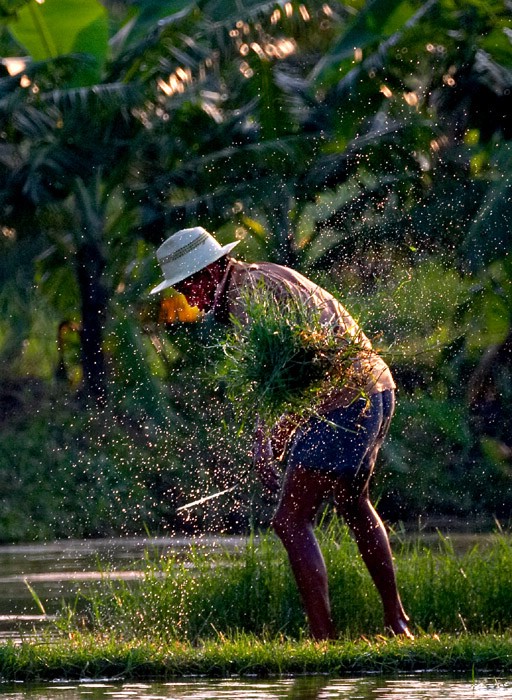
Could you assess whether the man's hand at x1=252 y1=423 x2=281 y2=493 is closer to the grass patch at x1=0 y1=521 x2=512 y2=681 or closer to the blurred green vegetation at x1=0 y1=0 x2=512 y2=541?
the grass patch at x1=0 y1=521 x2=512 y2=681

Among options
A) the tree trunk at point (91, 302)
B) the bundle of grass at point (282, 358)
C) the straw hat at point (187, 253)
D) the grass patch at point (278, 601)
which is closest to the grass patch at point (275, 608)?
the grass patch at point (278, 601)

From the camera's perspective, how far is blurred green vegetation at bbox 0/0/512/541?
13.6 m

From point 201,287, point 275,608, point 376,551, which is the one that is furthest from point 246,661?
point 201,287

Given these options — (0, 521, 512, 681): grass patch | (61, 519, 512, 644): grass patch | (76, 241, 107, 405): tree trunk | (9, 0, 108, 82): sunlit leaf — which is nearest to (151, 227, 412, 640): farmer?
(0, 521, 512, 681): grass patch

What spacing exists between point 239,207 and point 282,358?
9858 millimetres

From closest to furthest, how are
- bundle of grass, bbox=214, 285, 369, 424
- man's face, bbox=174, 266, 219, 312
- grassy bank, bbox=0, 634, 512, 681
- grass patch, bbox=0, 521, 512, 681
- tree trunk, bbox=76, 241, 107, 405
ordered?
grassy bank, bbox=0, 634, 512, 681
bundle of grass, bbox=214, 285, 369, 424
grass patch, bbox=0, 521, 512, 681
man's face, bbox=174, 266, 219, 312
tree trunk, bbox=76, 241, 107, 405

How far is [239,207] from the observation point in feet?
51.6

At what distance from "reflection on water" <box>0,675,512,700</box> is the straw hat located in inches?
69.0

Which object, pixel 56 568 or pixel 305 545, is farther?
pixel 56 568

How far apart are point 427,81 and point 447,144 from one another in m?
0.73

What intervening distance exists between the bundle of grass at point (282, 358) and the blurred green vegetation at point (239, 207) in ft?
20.9

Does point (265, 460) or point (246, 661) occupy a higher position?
point (265, 460)

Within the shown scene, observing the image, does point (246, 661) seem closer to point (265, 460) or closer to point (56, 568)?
point (265, 460)

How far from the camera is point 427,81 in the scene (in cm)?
1490
